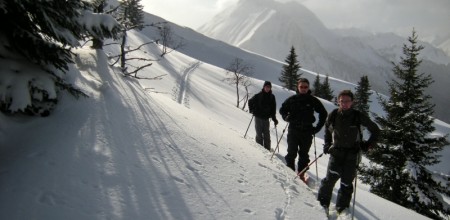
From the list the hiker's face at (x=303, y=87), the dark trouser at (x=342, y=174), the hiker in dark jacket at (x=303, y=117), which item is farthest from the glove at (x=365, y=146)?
the hiker's face at (x=303, y=87)

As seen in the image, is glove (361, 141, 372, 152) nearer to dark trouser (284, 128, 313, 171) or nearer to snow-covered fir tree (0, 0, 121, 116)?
dark trouser (284, 128, 313, 171)

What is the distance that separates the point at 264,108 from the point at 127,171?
263 inches

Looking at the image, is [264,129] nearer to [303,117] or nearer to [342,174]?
[303,117]

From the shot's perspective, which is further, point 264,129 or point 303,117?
point 264,129

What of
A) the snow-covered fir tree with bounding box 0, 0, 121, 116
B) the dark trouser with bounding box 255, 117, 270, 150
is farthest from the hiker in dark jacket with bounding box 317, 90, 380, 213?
the dark trouser with bounding box 255, 117, 270, 150

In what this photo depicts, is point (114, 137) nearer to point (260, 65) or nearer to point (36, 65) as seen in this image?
point (36, 65)

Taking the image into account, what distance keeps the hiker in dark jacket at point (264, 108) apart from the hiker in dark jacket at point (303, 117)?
229cm

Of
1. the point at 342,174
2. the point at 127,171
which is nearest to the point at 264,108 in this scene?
the point at 342,174

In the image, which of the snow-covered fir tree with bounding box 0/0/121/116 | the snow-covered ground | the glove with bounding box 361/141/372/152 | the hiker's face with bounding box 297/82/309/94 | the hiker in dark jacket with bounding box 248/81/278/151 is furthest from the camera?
the hiker in dark jacket with bounding box 248/81/278/151

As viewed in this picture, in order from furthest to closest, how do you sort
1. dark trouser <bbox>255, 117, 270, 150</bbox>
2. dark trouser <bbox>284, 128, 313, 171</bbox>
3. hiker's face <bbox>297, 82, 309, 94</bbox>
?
dark trouser <bbox>255, 117, 270, 150</bbox> < dark trouser <bbox>284, 128, 313, 171</bbox> < hiker's face <bbox>297, 82, 309, 94</bbox>

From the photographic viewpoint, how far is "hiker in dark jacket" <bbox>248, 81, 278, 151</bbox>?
10602 mm

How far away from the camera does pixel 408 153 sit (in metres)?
16.2

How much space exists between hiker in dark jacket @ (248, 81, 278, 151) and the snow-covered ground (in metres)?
3.42

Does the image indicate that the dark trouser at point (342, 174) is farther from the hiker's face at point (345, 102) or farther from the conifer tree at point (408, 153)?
the conifer tree at point (408, 153)
